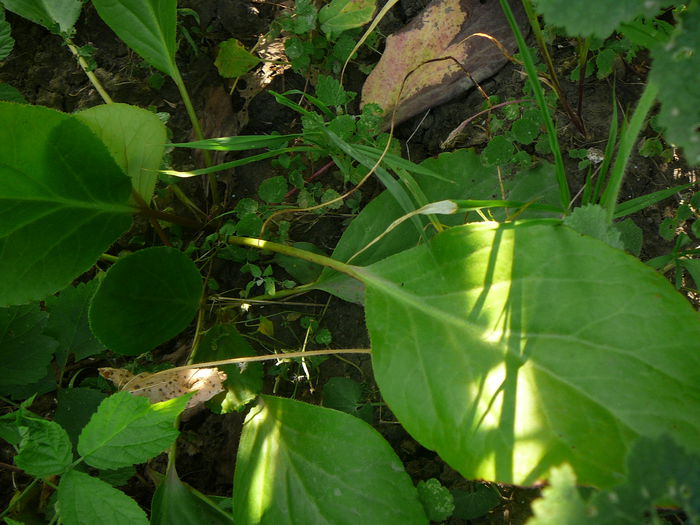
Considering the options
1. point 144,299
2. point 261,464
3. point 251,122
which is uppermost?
point 251,122

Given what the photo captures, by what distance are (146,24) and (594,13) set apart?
1.14 metres

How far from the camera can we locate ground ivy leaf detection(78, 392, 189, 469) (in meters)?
1.03

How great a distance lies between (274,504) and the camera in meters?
1.16

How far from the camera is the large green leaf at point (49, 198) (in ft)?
3.75

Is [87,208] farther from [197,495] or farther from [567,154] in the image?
[567,154]

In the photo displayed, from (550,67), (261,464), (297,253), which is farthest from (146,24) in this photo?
(261,464)

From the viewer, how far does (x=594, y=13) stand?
2.36 feet

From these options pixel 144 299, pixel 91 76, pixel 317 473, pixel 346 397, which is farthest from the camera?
pixel 91 76

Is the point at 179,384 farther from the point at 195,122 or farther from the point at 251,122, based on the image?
the point at 251,122

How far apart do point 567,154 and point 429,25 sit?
0.51m

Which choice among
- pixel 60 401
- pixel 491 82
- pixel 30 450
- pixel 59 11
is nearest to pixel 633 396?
pixel 491 82

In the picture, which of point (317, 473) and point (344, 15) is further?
point (344, 15)

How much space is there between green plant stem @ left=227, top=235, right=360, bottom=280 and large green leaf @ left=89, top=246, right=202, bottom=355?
0.18 m

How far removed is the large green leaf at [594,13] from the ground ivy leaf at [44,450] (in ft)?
3.58
